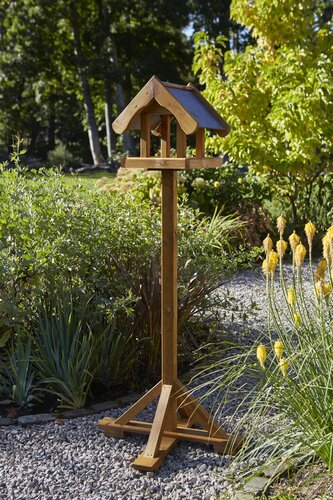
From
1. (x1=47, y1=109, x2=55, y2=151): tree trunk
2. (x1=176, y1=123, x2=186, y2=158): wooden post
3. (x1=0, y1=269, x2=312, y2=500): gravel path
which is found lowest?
(x1=0, y1=269, x2=312, y2=500): gravel path

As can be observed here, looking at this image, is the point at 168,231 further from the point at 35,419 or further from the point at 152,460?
the point at 35,419

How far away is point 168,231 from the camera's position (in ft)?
11.9

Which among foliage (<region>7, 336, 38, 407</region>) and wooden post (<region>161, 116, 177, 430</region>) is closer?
wooden post (<region>161, 116, 177, 430</region>)

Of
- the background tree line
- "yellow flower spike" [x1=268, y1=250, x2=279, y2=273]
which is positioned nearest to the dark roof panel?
"yellow flower spike" [x1=268, y1=250, x2=279, y2=273]

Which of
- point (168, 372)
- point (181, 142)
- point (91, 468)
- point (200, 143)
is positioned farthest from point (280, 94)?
point (91, 468)

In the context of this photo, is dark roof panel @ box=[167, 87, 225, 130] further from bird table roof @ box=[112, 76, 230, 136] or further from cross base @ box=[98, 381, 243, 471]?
cross base @ box=[98, 381, 243, 471]

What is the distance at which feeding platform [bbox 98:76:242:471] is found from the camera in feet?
11.3

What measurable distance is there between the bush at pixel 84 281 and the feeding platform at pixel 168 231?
25.3 inches

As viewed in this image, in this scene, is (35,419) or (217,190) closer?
(35,419)

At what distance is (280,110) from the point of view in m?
9.02

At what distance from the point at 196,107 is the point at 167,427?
170 cm

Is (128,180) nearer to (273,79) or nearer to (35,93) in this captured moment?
(273,79)

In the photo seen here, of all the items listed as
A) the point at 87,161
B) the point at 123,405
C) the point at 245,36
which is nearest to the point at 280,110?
the point at 123,405

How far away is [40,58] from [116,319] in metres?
26.6
